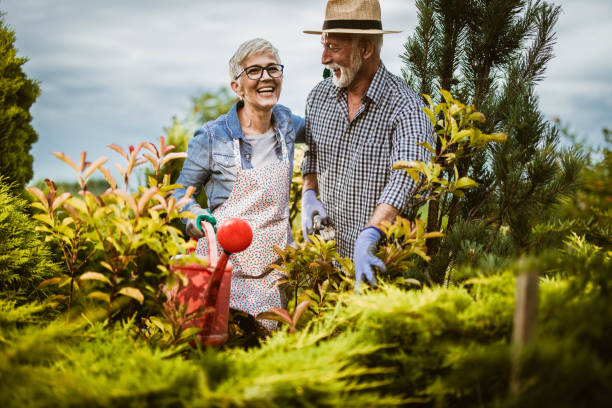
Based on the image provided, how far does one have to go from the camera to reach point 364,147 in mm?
2408

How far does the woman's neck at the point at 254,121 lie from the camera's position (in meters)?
2.39

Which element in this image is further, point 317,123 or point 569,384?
point 317,123

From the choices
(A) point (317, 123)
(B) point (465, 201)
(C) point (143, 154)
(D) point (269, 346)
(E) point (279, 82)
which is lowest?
(D) point (269, 346)

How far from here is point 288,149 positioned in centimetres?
246

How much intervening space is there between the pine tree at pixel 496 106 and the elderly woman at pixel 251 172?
2.65ft

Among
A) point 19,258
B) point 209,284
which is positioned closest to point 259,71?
point 209,284

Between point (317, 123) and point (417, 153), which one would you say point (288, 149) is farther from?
point (417, 153)

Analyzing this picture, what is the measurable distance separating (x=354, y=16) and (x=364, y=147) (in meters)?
0.65

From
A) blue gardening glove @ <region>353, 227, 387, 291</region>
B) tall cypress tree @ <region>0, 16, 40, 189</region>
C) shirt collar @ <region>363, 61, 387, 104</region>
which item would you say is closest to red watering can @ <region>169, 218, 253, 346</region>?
blue gardening glove @ <region>353, 227, 387, 291</region>

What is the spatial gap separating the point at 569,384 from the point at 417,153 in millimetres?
1410

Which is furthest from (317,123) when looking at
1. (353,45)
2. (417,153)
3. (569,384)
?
(569,384)

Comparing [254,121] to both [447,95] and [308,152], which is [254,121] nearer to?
[308,152]

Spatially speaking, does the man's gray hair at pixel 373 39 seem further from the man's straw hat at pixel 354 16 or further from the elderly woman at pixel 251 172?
the elderly woman at pixel 251 172

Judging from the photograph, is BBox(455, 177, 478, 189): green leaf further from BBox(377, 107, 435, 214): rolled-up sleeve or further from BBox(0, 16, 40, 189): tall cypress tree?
BBox(0, 16, 40, 189): tall cypress tree
